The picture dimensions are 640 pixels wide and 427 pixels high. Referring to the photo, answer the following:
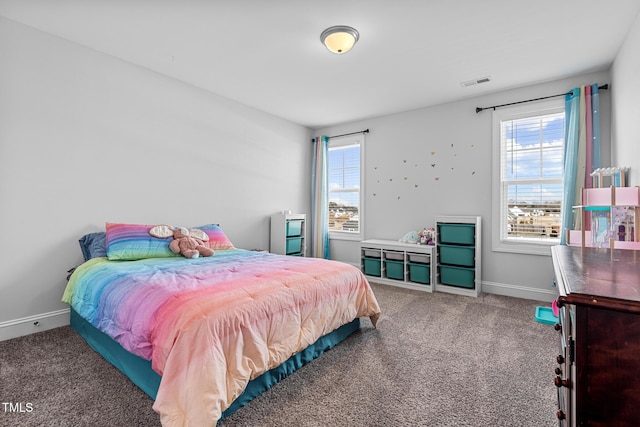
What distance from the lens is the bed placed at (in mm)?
1431

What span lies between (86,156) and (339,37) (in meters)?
2.62

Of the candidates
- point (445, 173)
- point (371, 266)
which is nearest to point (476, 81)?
point (445, 173)

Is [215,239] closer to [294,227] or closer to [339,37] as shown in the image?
[294,227]

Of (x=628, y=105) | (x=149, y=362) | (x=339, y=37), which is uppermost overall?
(x=339, y=37)

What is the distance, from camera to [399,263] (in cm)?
429

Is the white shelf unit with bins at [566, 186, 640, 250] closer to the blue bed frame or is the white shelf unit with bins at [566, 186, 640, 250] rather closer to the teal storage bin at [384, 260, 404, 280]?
the blue bed frame

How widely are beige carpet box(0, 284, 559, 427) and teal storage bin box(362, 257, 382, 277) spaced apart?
169 cm

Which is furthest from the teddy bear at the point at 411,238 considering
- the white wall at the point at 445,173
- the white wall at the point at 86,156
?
the white wall at the point at 86,156

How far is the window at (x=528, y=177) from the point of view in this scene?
3604 mm

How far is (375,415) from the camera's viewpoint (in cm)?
163

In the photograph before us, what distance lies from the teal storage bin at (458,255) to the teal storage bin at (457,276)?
0.07 metres

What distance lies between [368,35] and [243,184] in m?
2.61

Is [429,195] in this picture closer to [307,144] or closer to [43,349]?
[307,144]

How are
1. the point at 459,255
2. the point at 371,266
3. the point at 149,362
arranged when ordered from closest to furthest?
the point at 149,362 → the point at 459,255 → the point at 371,266
